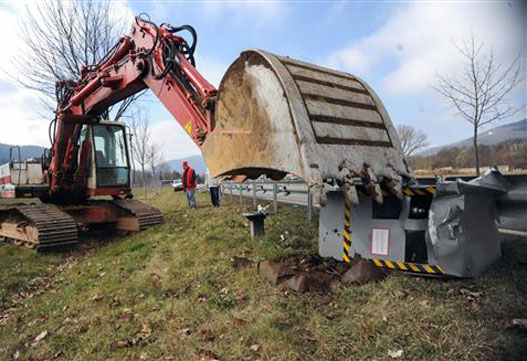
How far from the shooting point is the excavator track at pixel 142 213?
9.04 metres

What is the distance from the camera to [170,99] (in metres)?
5.32

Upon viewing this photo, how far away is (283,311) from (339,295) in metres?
0.67

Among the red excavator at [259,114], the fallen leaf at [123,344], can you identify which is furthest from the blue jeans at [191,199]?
the fallen leaf at [123,344]

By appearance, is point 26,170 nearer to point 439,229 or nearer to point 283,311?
point 283,311

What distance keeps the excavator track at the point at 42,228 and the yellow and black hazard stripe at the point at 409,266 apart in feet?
22.4

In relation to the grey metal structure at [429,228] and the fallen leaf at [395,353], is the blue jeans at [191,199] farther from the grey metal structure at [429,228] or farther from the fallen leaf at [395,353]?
the fallen leaf at [395,353]

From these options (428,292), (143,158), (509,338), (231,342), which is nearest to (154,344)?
(231,342)

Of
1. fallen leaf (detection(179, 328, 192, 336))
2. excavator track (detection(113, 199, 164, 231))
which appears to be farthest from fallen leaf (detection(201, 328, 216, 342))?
excavator track (detection(113, 199, 164, 231))

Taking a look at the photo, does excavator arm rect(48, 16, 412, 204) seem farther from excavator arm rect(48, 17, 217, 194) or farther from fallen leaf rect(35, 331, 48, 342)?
fallen leaf rect(35, 331, 48, 342)

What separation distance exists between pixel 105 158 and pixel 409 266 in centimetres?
803

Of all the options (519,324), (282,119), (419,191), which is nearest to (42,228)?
(282,119)

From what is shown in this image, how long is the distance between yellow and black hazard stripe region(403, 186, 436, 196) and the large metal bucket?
0.66ft

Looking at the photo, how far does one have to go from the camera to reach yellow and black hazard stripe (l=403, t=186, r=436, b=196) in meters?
4.15

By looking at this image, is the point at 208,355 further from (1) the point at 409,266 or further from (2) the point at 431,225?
(2) the point at 431,225
